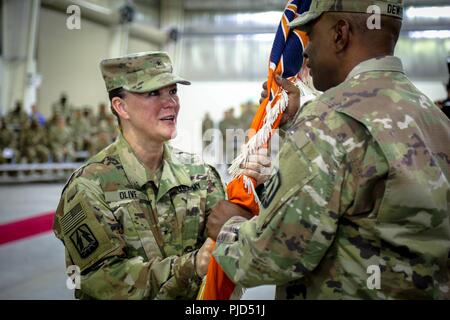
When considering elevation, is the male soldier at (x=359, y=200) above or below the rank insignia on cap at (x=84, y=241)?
above

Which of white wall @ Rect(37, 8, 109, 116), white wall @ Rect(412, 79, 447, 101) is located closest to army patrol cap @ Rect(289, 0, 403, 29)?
white wall @ Rect(37, 8, 109, 116)

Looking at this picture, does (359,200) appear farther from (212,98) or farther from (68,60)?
(212,98)

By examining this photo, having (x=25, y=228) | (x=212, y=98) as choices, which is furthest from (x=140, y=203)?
(x=212, y=98)

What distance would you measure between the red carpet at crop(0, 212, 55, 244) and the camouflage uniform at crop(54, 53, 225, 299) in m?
4.90

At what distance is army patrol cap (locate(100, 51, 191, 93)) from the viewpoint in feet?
7.52

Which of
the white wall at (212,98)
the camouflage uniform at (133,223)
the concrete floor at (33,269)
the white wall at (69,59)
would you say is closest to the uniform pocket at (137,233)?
the camouflage uniform at (133,223)

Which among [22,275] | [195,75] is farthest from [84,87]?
[22,275]

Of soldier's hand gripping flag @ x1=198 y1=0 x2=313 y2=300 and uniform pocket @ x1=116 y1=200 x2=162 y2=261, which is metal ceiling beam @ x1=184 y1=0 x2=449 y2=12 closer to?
soldier's hand gripping flag @ x1=198 y1=0 x2=313 y2=300

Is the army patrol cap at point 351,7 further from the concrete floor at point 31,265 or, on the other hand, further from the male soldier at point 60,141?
the male soldier at point 60,141

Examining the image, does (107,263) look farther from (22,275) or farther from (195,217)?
(22,275)

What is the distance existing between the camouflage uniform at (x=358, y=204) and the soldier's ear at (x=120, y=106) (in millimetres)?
1073

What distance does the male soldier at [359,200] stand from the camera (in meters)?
1.38

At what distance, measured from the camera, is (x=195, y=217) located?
2305 millimetres
